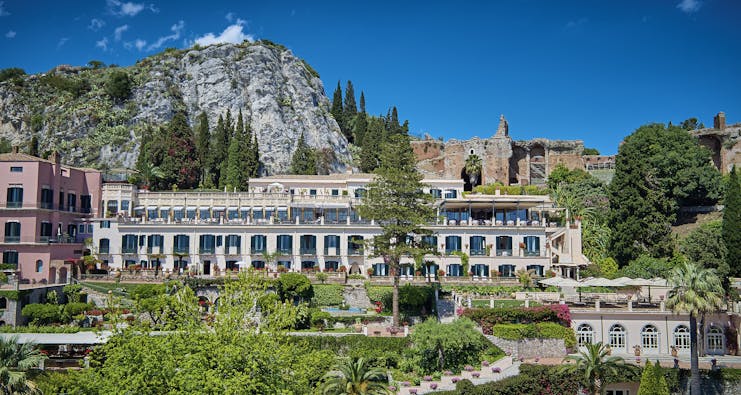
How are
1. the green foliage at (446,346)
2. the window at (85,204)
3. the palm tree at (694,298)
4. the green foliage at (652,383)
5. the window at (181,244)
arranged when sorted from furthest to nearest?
the window at (85,204)
the window at (181,244)
the green foliage at (446,346)
the palm tree at (694,298)
the green foliage at (652,383)

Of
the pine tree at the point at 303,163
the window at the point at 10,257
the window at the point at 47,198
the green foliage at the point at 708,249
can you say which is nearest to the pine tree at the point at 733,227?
the green foliage at the point at 708,249

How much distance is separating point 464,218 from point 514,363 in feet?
76.7

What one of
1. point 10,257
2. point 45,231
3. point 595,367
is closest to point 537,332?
point 595,367

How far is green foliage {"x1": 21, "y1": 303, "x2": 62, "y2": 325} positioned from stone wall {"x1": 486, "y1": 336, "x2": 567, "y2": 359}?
3280 centimetres

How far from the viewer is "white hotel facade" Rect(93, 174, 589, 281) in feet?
183

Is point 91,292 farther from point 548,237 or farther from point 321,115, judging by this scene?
point 321,115

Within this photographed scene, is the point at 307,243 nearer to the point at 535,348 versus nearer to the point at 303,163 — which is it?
the point at 535,348

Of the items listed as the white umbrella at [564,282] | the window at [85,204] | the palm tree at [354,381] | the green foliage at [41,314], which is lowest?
the palm tree at [354,381]

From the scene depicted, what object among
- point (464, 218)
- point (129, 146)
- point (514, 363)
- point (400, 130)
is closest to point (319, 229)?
point (464, 218)

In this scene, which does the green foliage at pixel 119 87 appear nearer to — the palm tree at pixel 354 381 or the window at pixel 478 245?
the window at pixel 478 245

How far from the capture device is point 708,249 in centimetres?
5294

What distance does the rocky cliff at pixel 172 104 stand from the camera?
105 meters

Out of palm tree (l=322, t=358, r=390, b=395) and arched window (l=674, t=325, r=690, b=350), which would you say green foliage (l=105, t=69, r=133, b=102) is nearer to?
palm tree (l=322, t=358, r=390, b=395)

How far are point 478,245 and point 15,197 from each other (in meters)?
43.3
